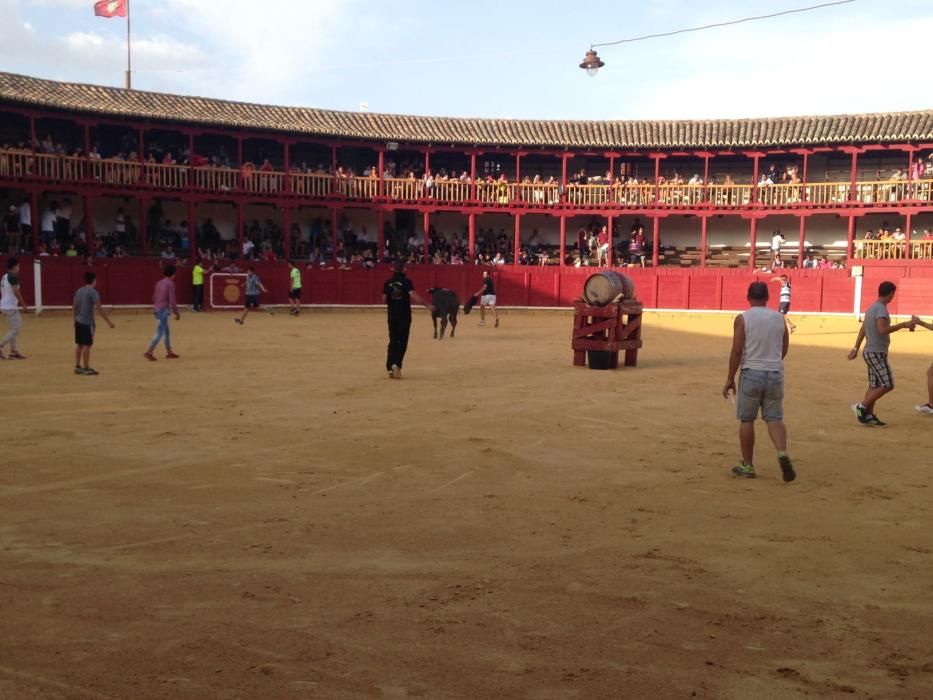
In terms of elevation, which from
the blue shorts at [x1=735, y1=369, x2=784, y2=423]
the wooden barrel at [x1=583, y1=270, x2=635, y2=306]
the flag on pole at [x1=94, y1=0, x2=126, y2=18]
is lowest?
the blue shorts at [x1=735, y1=369, x2=784, y2=423]

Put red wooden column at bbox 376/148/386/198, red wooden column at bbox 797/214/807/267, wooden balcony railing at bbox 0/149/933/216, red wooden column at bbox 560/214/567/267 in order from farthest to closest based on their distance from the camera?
red wooden column at bbox 560/214/567/267 → red wooden column at bbox 376/148/386/198 → red wooden column at bbox 797/214/807/267 → wooden balcony railing at bbox 0/149/933/216

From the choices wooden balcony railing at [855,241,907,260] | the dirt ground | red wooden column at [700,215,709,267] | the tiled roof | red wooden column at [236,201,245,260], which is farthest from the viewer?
red wooden column at [700,215,709,267]

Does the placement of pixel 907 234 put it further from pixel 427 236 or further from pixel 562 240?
pixel 427 236

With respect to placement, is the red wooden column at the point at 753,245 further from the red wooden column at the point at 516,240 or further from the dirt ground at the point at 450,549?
the dirt ground at the point at 450,549

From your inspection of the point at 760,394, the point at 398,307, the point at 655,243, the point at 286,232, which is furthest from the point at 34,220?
the point at 760,394

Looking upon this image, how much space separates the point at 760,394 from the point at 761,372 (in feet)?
0.53

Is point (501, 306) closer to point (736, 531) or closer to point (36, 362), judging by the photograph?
point (36, 362)

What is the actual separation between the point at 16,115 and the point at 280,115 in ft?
30.1

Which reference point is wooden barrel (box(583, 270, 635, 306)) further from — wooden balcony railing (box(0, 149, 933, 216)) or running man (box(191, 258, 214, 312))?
wooden balcony railing (box(0, 149, 933, 216))

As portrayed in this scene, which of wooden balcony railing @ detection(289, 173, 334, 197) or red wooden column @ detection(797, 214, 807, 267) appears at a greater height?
wooden balcony railing @ detection(289, 173, 334, 197)

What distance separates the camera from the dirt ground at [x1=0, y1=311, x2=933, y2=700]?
11.5 ft

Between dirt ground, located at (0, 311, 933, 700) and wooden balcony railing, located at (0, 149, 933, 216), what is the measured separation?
2048cm

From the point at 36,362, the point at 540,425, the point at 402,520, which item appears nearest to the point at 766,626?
the point at 402,520

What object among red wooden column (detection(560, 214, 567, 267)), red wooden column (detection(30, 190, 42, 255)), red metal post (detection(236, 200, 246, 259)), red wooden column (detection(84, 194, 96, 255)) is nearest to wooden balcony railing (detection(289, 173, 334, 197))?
red metal post (detection(236, 200, 246, 259))
